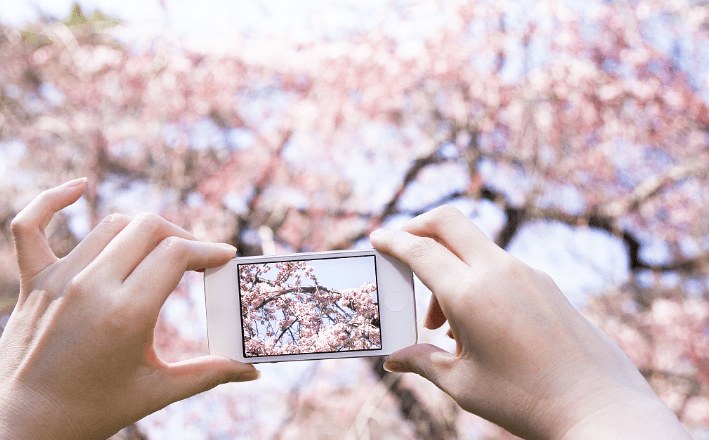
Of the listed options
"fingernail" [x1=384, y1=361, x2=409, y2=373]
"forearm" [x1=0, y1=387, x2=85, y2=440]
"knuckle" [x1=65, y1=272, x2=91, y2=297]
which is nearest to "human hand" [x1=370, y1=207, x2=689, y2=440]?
"fingernail" [x1=384, y1=361, x2=409, y2=373]

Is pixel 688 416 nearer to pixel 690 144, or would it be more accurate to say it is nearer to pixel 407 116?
pixel 690 144

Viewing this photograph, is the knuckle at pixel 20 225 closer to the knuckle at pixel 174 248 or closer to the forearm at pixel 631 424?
the knuckle at pixel 174 248

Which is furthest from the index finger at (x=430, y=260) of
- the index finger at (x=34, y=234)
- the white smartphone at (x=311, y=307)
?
the index finger at (x=34, y=234)

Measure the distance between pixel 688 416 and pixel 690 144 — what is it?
4.65 feet

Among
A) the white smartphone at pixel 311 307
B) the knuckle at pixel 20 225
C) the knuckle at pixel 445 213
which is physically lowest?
the white smartphone at pixel 311 307

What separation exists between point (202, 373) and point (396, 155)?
1452 mm

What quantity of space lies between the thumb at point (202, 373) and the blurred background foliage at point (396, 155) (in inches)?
41.4

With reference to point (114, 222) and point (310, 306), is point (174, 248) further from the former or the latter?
point (310, 306)

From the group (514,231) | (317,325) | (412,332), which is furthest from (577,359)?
(514,231)

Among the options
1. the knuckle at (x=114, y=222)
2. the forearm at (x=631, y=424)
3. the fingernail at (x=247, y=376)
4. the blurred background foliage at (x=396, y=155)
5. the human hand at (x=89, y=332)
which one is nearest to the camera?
the forearm at (x=631, y=424)

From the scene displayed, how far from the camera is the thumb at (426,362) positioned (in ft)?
3.08

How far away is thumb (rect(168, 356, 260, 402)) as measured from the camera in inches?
38.3

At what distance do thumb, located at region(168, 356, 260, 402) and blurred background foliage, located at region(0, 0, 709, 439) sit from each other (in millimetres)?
1051

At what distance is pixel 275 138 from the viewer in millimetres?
2088
